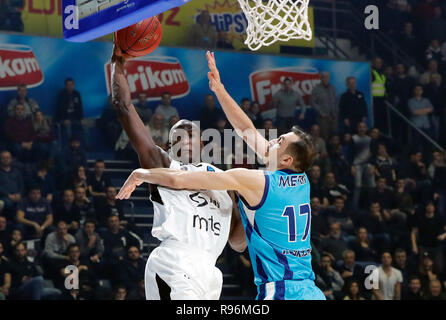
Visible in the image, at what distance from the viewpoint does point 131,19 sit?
4.62 metres

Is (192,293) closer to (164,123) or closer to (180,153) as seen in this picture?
(180,153)

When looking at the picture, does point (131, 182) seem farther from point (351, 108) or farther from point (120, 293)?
point (351, 108)

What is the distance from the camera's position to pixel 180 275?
4.48m

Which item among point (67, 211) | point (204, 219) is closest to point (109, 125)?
point (67, 211)

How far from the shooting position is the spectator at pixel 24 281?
8414mm

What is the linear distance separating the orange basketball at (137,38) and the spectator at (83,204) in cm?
474

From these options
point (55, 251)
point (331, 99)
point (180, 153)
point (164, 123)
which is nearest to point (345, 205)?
point (331, 99)

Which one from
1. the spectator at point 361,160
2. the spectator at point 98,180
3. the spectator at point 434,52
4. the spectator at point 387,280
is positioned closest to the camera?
the spectator at point 387,280

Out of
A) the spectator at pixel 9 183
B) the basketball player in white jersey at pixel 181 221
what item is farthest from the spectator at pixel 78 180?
the basketball player in white jersey at pixel 181 221

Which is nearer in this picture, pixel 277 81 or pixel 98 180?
pixel 98 180

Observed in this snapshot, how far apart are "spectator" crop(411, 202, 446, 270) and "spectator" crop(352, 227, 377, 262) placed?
0.75m

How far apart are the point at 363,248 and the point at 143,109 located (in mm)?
3555

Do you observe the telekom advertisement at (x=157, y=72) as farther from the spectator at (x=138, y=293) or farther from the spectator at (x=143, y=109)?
the spectator at (x=138, y=293)
